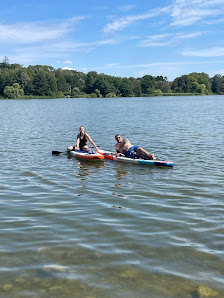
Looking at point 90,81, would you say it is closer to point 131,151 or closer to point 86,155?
point 86,155

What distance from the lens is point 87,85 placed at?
530 feet

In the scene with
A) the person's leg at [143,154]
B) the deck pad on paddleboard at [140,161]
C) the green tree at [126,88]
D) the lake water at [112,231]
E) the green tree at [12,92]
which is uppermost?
the green tree at [126,88]

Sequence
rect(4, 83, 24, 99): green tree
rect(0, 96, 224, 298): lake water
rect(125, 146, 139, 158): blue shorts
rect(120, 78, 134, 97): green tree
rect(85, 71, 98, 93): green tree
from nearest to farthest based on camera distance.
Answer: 1. rect(0, 96, 224, 298): lake water
2. rect(125, 146, 139, 158): blue shorts
3. rect(4, 83, 24, 99): green tree
4. rect(85, 71, 98, 93): green tree
5. rect(120, 78, 134, 97): green tree

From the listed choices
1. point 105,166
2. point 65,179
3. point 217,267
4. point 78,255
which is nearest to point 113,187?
point 65,179

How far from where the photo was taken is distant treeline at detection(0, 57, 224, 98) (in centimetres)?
14162

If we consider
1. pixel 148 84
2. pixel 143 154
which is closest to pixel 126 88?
pixel 148 84

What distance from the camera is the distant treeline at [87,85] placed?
142m

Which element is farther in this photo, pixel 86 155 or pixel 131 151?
pixel 86 155

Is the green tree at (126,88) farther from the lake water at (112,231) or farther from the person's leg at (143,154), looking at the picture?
the lake water at (112,231)

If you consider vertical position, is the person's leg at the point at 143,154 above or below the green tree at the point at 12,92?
below

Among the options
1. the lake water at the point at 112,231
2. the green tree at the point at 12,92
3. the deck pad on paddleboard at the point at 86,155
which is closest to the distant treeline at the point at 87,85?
the green tree at the point at 12,92

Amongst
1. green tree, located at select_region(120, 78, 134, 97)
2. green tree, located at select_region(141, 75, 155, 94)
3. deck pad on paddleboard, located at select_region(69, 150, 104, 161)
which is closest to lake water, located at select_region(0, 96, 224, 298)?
deck pad on paddleboard, located at select_region(69, 150, 104, 161)

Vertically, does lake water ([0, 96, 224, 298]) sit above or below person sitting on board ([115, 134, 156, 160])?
below

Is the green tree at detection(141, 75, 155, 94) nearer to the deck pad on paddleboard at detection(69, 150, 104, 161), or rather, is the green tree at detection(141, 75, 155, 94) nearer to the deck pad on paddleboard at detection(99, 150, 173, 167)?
the deck pad on paddleboard at detection(69, 150, 104, 161)
